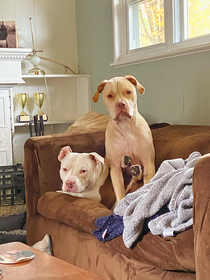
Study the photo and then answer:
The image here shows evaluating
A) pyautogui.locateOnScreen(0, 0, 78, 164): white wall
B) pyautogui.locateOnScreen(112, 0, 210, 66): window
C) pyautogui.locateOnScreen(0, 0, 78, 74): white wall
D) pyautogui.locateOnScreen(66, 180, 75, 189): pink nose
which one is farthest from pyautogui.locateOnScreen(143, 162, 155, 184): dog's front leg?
pyautogui.locateOnScreen(0, 0, 78, 74): white wall

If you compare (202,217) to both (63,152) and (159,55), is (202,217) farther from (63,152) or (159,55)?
(159,55)

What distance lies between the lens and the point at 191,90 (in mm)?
2609

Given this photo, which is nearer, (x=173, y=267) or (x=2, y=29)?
(x=173, y=267)

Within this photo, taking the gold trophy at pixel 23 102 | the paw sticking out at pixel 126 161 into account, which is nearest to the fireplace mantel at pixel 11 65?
the gold trophy at pixel 23 102

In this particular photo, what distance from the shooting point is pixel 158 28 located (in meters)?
3.01

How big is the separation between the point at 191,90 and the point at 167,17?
600 mm

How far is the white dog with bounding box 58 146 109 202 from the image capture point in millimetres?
2051

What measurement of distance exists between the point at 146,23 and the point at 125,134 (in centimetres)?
152

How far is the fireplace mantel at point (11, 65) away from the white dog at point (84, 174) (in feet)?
5.16

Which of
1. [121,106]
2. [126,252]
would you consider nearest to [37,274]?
[126,252]

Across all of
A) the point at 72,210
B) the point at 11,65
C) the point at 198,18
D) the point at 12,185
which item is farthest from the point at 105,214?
the point at 11,65

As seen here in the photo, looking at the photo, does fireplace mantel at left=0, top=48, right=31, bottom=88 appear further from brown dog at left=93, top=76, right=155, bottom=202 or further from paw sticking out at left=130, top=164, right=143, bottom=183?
paw sticking out at left=130, top=164, right=143, bottom=183

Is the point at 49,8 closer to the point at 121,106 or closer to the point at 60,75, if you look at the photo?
the point at 60,75

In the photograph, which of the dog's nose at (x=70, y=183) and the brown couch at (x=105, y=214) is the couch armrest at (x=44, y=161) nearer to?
the brown couch at (x=105, y=214)
